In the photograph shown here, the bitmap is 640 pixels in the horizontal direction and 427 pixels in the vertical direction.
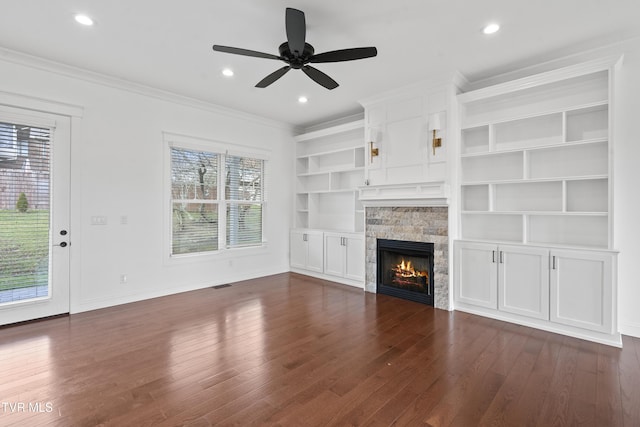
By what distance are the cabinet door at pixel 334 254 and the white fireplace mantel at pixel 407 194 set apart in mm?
993

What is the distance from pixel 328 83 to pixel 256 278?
3.94m

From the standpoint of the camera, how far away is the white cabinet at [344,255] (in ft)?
17.8

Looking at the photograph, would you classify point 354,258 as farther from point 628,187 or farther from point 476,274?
point 628,187

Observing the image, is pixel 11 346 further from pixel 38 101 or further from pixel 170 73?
pixel 170 73


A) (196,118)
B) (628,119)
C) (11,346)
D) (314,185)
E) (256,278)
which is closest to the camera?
(11,346)

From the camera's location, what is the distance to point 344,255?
562 centimetres

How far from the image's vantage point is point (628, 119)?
3.35m

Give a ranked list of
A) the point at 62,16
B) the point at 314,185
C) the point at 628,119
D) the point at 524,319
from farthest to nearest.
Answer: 1. the point at 314,185
2. the point at 524,319
3. the point at 628,119
4. the point at 62,16

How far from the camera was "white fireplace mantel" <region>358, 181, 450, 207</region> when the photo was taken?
416 centimetres

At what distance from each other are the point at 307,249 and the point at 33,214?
13.5 feet

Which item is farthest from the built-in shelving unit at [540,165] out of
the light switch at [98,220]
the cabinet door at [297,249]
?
the light switch at [98,220]

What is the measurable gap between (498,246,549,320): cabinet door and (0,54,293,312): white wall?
4.32m

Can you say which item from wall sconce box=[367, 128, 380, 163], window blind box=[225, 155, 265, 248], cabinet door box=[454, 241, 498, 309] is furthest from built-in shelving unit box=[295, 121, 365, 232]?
cabinet door box=[454, 241, 498, 309]

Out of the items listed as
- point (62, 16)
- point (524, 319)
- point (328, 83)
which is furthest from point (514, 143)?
point (62, 16)
